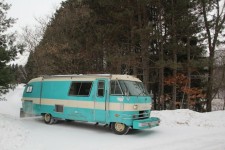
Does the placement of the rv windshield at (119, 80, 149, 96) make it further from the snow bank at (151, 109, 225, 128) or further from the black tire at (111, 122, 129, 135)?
the snow bank at (151, 109, 225, 128)

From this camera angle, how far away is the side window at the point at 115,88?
43.9 feet

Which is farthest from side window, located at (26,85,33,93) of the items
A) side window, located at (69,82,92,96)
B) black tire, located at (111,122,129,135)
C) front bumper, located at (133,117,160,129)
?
front bumper, located at (133,117,160,129)

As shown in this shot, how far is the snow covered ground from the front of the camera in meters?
10.4

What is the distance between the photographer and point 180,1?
24516 mm

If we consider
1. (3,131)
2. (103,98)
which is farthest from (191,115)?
(3,131)

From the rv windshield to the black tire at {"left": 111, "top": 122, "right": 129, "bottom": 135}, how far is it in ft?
4.74

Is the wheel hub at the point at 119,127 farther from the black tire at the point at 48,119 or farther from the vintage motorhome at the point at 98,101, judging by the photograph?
the black tire at the point at 48,119

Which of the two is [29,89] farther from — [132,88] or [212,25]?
[212,25]

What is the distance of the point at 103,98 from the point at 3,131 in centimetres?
460

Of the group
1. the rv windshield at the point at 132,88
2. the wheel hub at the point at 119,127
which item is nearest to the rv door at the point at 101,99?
the wheel hub at the point at 119,127

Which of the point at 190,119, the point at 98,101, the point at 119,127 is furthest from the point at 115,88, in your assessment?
the point at 190,119

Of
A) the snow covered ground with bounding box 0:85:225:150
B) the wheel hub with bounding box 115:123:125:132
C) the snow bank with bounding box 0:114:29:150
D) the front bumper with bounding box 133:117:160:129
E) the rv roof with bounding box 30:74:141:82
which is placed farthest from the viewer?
the rv roof with bounding box 30:74:141:82

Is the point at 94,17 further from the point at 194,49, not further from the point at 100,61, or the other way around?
the point at 194,49

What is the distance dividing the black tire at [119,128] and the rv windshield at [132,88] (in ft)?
4.74
